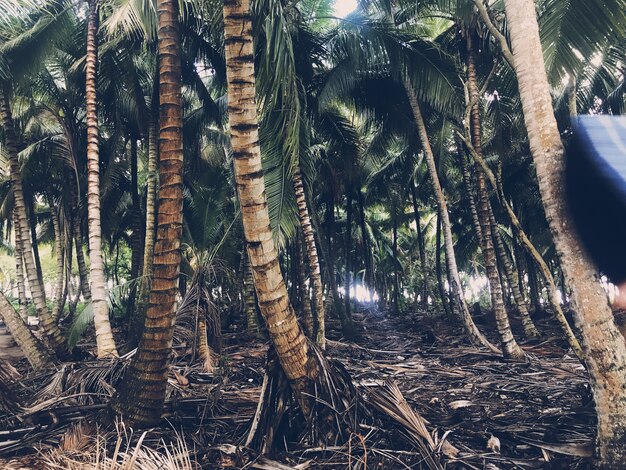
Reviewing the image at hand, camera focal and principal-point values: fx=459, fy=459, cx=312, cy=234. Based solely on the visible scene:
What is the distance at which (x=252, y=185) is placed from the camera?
329cm

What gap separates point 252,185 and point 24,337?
4519 mm

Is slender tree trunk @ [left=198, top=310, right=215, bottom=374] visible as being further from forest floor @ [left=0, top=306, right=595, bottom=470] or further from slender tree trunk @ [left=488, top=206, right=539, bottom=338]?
slender tree trunk @ [left=488, top=206, right=539, bottom=338]

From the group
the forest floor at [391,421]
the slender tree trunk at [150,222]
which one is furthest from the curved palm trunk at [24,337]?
the slender tree trunk at [150,222]

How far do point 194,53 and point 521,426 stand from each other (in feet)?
28.2

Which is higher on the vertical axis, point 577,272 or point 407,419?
point 577,272

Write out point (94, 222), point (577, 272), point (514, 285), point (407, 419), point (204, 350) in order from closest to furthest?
point (577, 272)
point (407, 419)
point (204, 350)
point (94, 222)
point (514, 285)

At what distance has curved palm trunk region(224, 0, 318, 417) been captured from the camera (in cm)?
323

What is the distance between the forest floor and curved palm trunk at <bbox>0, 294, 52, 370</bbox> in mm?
369

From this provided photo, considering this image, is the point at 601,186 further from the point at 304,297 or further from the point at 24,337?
the point at 304,297

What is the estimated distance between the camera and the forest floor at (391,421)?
326cm

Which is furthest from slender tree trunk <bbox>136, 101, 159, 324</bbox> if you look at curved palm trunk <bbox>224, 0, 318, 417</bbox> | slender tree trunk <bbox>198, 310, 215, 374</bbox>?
curved palm trunk <bbox>224, 0, 318, 417</bbox>

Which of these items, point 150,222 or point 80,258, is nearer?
point 150,222

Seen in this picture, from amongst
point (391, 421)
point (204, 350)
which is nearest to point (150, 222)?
point (204, 350)

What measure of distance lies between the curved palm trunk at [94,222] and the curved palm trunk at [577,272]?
609 centimetres
